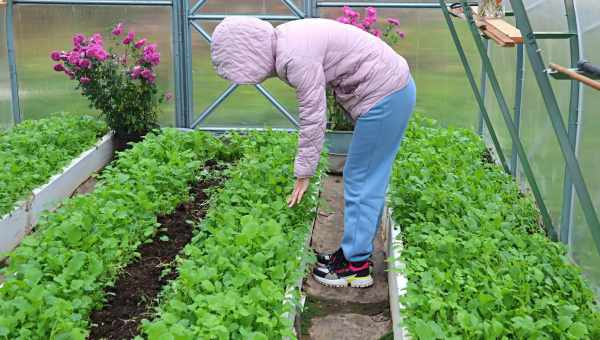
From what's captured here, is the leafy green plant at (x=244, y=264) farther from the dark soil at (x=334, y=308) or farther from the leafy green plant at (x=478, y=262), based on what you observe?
the leafy green plant at (x=478, y=262)

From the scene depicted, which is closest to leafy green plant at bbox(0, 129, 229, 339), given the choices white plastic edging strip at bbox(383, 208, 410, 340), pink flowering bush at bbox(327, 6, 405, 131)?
white plastic edging strip at bbox(383, 208, 410, 340)

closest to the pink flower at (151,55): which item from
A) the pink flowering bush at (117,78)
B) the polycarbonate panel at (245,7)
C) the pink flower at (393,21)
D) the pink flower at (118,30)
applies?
the pink flowering bush at (117,78)

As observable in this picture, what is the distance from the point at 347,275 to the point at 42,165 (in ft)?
6.83

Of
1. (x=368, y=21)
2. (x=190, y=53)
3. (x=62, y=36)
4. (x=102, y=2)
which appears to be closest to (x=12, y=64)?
(x=62, y=36)

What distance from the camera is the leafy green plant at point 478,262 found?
2.95m

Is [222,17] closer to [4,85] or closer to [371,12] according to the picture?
[371,12]

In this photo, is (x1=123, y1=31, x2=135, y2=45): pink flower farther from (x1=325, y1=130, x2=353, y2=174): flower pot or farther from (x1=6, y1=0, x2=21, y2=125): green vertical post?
(x1=325, y1=130, x2=353, y2=174): flower pot

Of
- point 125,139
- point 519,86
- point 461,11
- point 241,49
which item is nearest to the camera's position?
point 241,49

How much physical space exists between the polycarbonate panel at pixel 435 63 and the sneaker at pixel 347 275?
2833mm

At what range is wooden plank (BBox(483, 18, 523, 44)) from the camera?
12.0 feet

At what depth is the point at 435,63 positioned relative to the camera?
6723mm

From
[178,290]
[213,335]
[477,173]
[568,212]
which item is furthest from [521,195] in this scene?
[213,335]

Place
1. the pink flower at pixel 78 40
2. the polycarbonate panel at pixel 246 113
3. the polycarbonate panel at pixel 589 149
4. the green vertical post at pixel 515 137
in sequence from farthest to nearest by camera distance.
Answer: the polycarbonate panel at pixel 246 113
the pink flower at pixel 78 40
the green vertical post at pixel 515 137
the polycarbonate panel at pixel 589 149

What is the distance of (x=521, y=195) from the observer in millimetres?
5168
